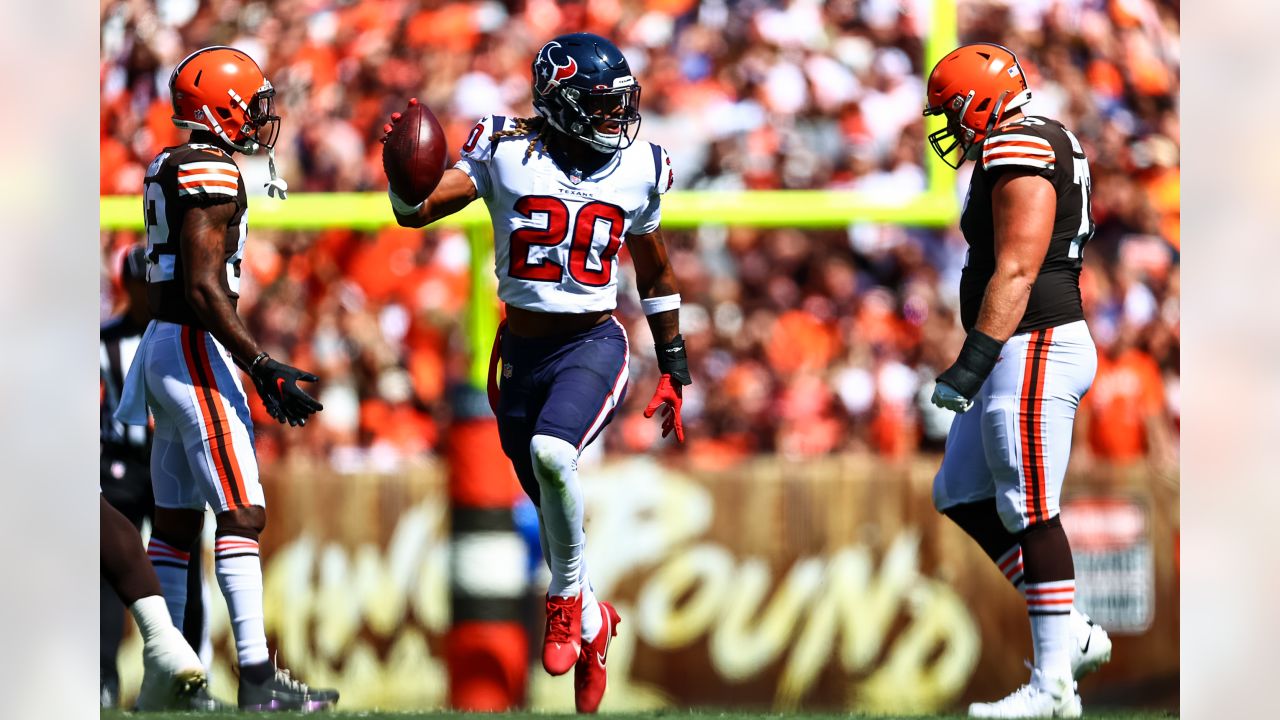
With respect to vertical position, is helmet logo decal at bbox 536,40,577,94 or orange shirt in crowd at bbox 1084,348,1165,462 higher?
helmet logo decal at bbox 536,40,577,94

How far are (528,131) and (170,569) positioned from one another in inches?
44.9

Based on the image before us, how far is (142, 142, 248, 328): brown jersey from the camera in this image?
298cm

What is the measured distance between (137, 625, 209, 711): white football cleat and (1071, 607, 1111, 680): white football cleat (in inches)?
67.1

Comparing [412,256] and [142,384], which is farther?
[412,256]

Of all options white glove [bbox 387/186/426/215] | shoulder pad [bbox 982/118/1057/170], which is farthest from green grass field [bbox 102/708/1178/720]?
shoulder pad [bbox 982/118/1057/170]

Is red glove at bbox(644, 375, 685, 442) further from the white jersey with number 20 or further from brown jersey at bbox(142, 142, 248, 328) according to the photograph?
brown jersey at bbox(142, 142, 248, 328)

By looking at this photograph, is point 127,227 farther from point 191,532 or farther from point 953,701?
point 953,701

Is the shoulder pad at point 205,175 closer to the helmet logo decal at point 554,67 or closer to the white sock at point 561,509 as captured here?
Result: the helmet logo decal at point 554,67

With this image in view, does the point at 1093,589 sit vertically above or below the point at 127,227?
below

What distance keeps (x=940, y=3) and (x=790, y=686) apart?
5.12 feet

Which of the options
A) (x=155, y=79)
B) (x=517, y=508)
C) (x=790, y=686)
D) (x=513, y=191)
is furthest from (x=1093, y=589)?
(x=155, y=79)

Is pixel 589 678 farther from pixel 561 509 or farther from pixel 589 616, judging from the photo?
pixel 561 509
